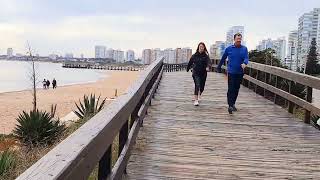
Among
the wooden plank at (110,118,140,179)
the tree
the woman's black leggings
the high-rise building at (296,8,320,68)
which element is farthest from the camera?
the high-rise building at (296,8,320,68)

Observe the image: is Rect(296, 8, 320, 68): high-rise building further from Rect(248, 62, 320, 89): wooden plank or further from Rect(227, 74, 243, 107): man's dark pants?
Rect(227, 74, 243, 107): man's dark pants

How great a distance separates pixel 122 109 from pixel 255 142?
363cm

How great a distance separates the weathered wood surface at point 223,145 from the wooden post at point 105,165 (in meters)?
1.33

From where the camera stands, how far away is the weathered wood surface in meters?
5.69

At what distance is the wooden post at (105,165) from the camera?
378cm

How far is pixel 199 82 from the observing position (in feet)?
40.3

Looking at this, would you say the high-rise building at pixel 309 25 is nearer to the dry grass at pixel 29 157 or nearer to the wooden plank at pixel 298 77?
the wooden plank at pixel 298 77

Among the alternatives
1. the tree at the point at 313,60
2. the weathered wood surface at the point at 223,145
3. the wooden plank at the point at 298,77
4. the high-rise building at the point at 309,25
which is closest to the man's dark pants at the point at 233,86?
the weathered wood surface at the point at 223,145

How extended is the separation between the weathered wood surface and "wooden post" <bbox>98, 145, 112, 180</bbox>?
52.4 inches

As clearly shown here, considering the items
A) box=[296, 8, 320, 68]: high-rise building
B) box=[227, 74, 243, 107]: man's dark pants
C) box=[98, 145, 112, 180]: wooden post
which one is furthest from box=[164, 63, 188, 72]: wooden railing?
box=[296, 8, 320, 68]: high-rise building


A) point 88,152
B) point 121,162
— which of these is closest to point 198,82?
point 121,162

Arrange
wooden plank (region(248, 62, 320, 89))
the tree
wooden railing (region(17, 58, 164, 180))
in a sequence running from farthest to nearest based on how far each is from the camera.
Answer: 1. the tree
2. wooden plank (region(248, 62, 320, 89))
3. wooden railing (region(17, 58, 164, 180))

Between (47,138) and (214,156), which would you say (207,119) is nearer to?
(214,156)

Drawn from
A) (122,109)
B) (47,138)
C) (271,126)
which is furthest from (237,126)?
(47,138)
